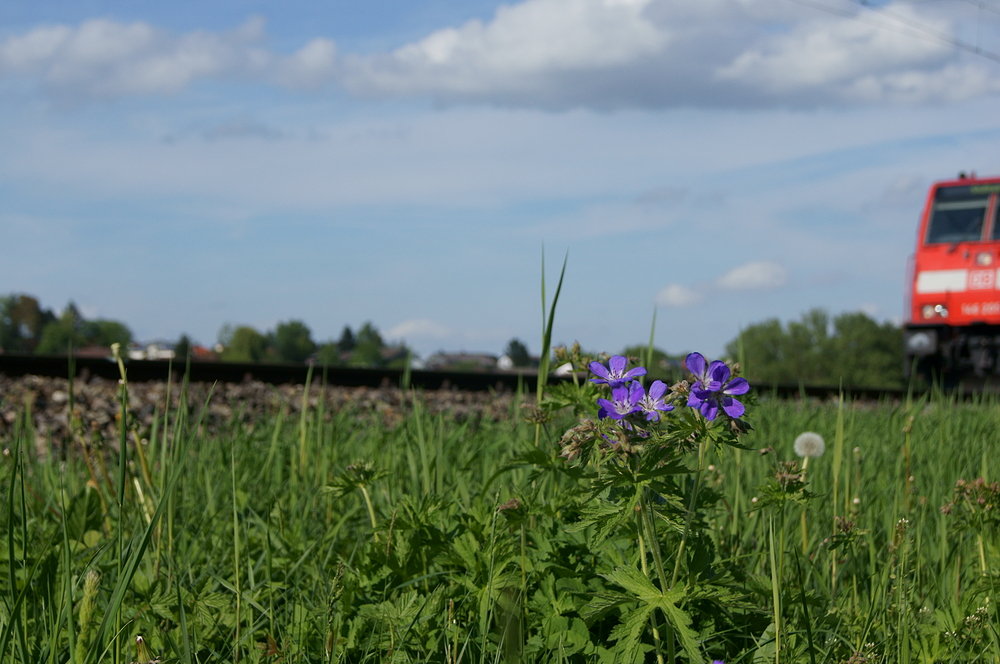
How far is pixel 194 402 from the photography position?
6.13 m

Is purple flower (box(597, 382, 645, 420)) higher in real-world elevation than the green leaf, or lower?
higher

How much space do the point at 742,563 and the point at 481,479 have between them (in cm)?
131

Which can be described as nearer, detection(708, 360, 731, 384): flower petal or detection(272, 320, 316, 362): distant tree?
detection(708, 360, 731, 384): flower petal

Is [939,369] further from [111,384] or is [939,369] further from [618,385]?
[618,385]

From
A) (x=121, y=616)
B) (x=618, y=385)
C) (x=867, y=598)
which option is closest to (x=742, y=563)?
(x=867, y=598)

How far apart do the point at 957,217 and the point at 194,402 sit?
42.2 ft

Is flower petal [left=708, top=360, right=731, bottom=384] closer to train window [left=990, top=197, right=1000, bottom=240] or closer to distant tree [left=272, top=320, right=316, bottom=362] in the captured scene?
train window [left=990, top=197, right=1000, bottom=240]

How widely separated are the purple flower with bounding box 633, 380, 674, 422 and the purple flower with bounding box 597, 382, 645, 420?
1 centimetres

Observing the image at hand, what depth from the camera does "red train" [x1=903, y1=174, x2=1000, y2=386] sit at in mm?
13305

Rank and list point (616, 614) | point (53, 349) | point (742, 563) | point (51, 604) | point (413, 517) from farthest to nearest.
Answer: point (53, 349)
point (742, 563)
point (413, 517)
point (616, 614)
point (51, 604)

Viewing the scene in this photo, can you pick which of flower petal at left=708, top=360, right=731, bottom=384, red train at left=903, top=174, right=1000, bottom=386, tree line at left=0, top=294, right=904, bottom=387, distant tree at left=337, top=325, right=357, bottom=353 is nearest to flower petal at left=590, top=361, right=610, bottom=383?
flower petal at left=708, top=360, right=731, bottom=384

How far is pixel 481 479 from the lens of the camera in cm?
362

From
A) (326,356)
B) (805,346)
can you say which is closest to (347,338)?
(805,346)

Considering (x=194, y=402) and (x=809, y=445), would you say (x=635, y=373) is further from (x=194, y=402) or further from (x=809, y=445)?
(x=194, y=402)
